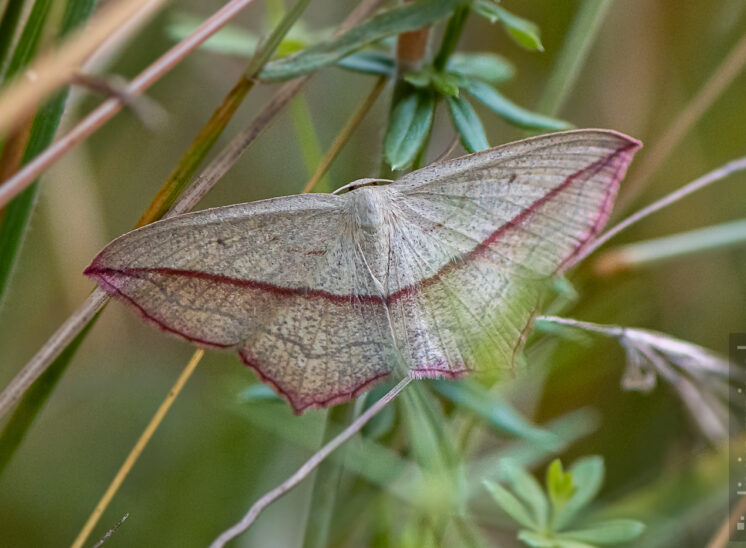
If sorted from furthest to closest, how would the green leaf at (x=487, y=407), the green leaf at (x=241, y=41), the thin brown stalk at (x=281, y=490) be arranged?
the green leaf at (x=241, y=41), the green leaf at (x=487, y=407), the thin brown stalk at (x=281, y=490)

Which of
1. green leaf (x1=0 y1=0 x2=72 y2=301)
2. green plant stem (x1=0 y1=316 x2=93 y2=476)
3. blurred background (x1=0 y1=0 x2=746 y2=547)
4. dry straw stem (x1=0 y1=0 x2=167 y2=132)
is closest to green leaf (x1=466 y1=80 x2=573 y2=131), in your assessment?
blurred background (x1=0 y1=0 x2=746 y2=547)

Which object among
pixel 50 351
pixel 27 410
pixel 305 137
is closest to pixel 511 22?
pixel 305 137

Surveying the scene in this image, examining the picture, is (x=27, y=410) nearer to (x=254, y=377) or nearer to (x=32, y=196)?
(x=32, y=196)

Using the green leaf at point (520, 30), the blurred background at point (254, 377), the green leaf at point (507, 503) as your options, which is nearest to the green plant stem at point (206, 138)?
the green leaf at point (520, 30)

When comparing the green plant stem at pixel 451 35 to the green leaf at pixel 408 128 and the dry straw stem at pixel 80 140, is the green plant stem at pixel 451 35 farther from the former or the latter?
the dry straw stem at pixel 80 140

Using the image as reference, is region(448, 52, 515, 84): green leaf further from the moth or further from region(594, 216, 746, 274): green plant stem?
region(594, 216, 746, 274): green plant stem

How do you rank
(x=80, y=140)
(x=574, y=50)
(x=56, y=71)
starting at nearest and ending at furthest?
(x=56, y=71) → (x=80, y=140) → (x=574, y=50)
